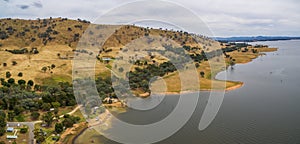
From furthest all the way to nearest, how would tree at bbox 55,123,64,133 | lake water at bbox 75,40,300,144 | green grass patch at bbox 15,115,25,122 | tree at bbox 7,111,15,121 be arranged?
green grass patch at bbox 15,115,25,122, tree at bbox 7,111,15,121, tree at bbox 55,123,64,133, lake water at bbox 75,40,300,144

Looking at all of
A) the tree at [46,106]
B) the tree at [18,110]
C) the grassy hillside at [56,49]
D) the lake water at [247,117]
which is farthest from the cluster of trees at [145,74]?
the tree at [18,110]

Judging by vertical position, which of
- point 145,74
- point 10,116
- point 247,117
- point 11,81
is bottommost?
point 247,117

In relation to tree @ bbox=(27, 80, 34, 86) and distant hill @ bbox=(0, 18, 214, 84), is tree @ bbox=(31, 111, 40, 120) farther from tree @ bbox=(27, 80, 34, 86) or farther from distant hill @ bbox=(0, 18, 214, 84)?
distant hill @ bbox=(0, 18, 214, 84)

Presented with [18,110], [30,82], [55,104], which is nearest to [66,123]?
[55,104]

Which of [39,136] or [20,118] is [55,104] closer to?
[20,118]

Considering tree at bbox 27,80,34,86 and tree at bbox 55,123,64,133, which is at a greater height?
tree at bbox 27,80,34,86

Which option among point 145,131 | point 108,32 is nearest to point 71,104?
point 145,131

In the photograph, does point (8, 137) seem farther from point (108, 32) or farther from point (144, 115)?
point (108, 32)

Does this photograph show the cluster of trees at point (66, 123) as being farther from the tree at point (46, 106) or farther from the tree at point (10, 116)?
the tree at point (10, 116)

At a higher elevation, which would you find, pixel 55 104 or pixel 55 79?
pixel 55 79

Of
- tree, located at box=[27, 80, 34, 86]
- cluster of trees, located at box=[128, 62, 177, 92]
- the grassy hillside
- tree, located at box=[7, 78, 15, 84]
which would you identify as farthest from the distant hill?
cluster of trees, located at box=[128, 62, 177, 92]

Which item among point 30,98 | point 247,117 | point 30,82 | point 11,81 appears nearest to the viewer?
point 247,117
